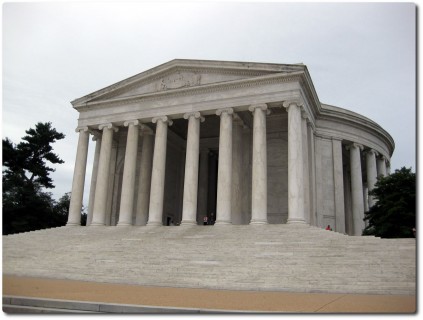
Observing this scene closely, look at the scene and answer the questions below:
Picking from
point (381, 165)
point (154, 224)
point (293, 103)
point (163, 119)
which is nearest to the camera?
point (293, 103)

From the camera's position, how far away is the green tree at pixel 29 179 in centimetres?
5428

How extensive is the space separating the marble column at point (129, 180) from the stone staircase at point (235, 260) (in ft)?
26.0

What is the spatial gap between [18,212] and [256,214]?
135 feet

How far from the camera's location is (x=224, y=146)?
4053 centimetres

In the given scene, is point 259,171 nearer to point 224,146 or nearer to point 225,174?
point 225,174

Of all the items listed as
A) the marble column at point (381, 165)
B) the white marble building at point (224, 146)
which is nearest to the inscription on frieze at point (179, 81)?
the white marble building at point (224, 146)

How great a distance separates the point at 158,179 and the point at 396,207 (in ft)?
80.3

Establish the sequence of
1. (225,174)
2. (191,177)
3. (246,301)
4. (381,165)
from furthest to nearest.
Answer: (381,165), (191,177), (225,174), (246,301)

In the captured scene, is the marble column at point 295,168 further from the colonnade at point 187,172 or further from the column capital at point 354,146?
the column capital at point 354,146

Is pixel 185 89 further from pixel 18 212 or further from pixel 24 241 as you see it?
pixel 18 212

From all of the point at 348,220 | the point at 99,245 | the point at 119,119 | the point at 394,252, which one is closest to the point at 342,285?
the point at 394,252

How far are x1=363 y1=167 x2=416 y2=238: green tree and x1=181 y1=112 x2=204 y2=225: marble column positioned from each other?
1872cm

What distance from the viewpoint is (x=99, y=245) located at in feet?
107

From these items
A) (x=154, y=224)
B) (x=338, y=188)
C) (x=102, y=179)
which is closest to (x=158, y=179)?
(x=154, y=224)
